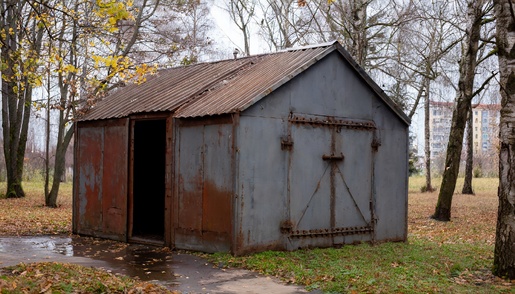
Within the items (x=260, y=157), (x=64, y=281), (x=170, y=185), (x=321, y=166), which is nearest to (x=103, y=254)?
(x=170, y=185)

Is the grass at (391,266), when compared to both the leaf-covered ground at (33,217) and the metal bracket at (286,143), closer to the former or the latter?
the metal bracket at (286,143)

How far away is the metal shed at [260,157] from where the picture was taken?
12617 mm

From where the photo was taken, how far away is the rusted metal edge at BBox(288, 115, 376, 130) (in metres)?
13.4

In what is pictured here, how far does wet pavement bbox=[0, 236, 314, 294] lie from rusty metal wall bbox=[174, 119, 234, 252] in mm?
510

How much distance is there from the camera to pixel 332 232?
13.9m

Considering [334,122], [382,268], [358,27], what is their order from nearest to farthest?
[382,268] → [334,122] → [358,27]

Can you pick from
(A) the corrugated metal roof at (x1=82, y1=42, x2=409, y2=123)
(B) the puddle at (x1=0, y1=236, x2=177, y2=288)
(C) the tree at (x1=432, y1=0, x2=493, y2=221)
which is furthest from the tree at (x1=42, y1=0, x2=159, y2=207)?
(C) the tree at (x1=432, y1=0, x2=493, y2=221)

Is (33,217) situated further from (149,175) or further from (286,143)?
(286,143)

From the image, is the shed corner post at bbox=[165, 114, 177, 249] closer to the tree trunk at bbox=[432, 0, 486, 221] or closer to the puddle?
the puddle

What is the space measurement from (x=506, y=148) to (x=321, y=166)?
412 centimetres

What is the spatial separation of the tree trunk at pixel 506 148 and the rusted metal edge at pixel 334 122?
3.97m

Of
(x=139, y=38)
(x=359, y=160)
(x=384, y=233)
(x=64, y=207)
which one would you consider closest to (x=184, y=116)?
(x=359, y=160)

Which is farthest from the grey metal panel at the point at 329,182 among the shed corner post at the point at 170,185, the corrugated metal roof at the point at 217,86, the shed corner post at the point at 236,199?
the shed corner post at the point at 170,185

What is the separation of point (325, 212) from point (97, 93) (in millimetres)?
9866
